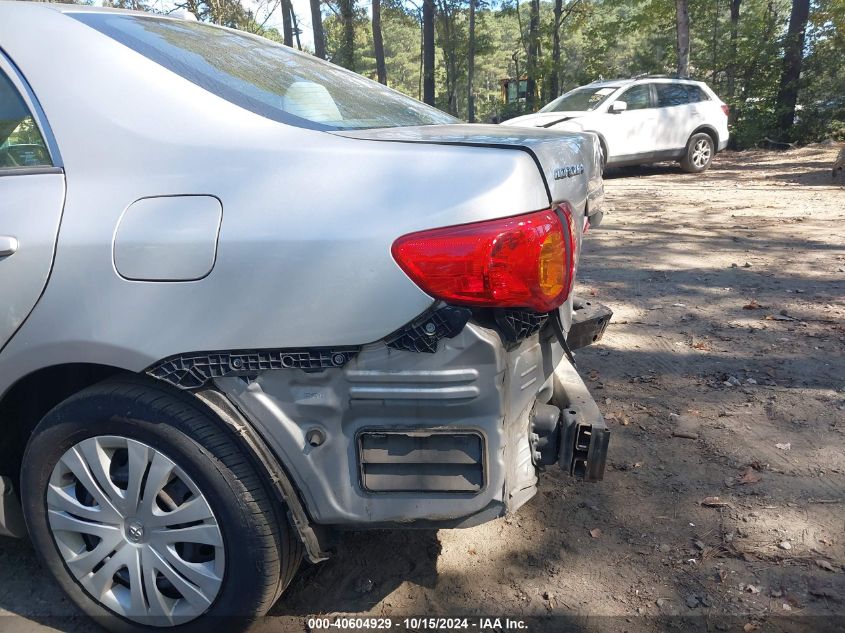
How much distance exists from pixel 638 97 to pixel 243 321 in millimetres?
12651

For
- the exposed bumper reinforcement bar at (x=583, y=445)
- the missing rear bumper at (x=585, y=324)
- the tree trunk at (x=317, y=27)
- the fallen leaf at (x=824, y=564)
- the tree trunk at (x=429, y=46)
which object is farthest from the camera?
the tree trunk at (x=317, y=27)

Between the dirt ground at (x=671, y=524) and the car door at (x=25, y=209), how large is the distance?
3.82 feet

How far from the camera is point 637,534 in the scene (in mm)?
2691

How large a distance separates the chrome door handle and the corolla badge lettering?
5.22ft

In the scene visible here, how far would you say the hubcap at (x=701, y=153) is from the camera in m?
13.3

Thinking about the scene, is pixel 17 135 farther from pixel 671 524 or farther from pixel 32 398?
pixel 671 524

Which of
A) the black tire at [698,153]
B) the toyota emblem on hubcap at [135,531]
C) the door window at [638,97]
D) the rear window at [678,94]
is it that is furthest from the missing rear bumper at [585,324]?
the black tire at [698,153]

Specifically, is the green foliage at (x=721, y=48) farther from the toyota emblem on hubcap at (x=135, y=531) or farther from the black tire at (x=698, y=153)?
the toyota emblem on hubcap at (x=135, y=531)

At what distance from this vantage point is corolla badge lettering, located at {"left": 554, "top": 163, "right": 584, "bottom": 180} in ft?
6.68

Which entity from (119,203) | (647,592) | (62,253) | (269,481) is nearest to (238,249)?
(119,203)

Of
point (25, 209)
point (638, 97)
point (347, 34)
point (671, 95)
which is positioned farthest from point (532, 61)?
point (25, 209)

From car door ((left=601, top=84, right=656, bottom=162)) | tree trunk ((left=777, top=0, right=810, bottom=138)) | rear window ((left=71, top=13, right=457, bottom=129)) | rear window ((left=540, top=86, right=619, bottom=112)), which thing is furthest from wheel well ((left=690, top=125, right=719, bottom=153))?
rear window ((left=71, top=13, right=457, bottom=129))

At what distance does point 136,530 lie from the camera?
207 centimetres

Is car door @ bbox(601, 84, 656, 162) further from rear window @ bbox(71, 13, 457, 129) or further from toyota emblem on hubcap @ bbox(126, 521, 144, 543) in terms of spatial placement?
toyota emblem on hubcap @ bbox(126, 521, 144, 543)
